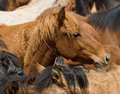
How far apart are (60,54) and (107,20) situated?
2.70ft

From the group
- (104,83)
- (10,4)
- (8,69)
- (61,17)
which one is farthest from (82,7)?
(104,83)

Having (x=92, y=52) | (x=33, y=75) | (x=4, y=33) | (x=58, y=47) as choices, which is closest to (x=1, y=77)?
(x=33, y=75)

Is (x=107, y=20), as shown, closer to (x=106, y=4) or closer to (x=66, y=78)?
(x=106, y=4)

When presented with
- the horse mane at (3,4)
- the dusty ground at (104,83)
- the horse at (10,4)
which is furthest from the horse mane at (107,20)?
the horse mane at (3,4)

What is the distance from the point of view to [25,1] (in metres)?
3.77

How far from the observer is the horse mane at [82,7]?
3.42 m

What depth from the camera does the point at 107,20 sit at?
7.97ft

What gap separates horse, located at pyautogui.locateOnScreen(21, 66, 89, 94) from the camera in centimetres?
105

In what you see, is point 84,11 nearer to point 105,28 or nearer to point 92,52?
point 105,28

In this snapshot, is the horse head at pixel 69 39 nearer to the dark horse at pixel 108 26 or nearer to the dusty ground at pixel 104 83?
the dark horse at pixel 108 26

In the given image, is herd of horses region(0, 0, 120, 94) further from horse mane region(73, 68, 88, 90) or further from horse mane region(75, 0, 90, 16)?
horse mane region(75, 0, 90, 16)

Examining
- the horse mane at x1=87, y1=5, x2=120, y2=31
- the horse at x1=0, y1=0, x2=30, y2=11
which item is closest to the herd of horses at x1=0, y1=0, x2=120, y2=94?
the horse mane at x1=87, y1=5, x2=120, y2=31

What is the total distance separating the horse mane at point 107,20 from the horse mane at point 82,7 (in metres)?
0.87

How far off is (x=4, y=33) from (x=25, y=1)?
1592 millimetres
